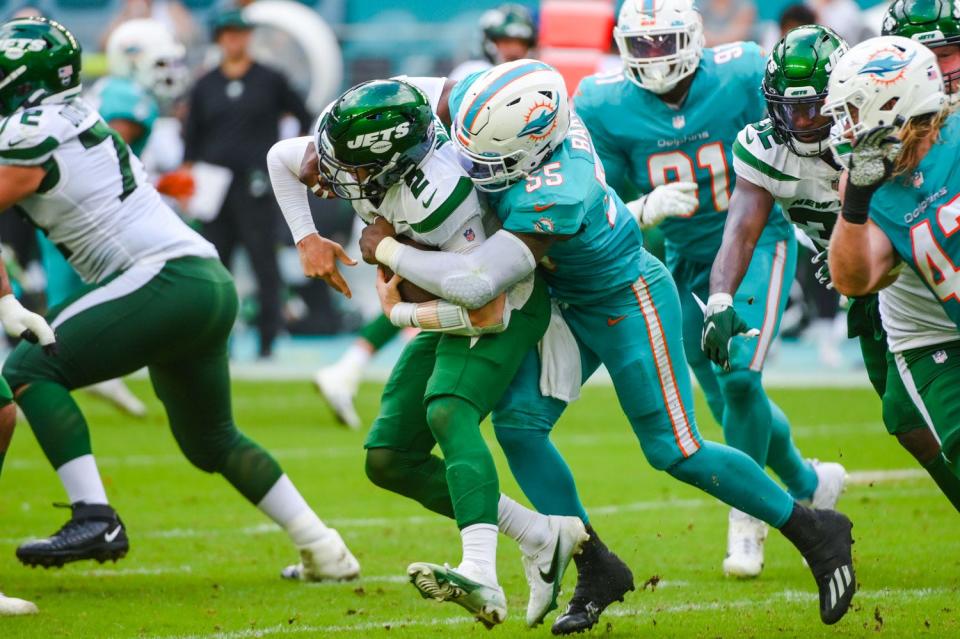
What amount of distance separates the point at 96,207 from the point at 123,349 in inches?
19.5

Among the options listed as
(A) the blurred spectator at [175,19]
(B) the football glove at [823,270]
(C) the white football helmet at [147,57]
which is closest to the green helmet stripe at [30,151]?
(B) the football glove at [823,270]

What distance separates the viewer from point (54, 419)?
4961 millimetres

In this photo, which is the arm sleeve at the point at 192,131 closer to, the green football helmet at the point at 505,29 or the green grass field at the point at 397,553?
the green football helmet at the point at 505,29

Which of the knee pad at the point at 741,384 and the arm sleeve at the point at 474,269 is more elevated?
the arm sleeve at the point at 474,269

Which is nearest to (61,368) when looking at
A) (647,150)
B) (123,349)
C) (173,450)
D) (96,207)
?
(123,349)

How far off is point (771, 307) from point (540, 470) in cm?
136

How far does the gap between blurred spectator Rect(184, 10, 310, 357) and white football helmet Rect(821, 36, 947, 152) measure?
8.12 metres

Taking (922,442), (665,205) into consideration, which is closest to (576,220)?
(665,205)

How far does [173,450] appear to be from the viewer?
323 inches

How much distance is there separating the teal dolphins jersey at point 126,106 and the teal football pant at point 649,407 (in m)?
3.27

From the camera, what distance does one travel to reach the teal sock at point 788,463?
5484mm

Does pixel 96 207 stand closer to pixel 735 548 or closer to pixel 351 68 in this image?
pixel 735 548

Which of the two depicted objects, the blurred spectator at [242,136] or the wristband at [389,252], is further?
the blurred spectator at [242,136]

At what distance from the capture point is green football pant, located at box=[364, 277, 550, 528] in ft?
13.4
